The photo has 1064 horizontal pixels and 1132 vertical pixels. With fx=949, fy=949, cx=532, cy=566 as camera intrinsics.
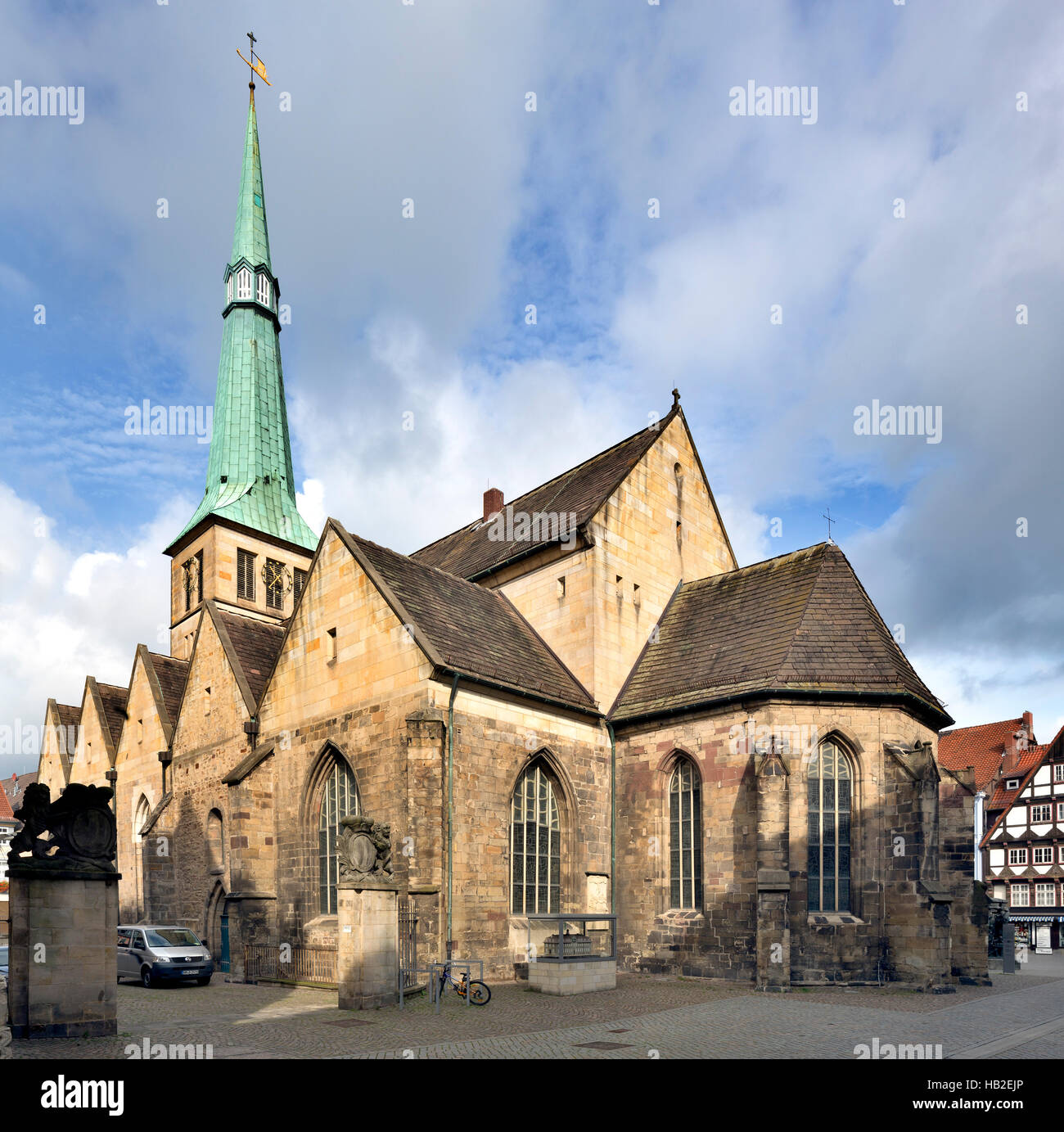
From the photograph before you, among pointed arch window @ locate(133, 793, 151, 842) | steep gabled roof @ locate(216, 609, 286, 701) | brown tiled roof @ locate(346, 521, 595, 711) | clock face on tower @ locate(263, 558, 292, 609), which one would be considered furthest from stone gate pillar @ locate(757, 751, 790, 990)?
clock face on tower @ locate(263, 558, 292, 609)

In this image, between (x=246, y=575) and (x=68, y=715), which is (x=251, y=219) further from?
(x=68, y=715)

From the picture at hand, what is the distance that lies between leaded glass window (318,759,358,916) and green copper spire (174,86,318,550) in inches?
874

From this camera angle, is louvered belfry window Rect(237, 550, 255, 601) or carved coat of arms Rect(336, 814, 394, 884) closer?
carved coat of arms Rect(336, 814, 394, 884)

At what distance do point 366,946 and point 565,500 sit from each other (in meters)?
15.9

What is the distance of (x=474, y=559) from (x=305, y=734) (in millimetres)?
9278

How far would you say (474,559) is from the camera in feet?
99.7

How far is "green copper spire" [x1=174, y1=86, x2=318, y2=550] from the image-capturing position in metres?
43.3

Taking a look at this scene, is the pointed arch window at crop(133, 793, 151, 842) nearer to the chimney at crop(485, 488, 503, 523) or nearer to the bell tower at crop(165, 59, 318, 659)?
the bell tower at crop(165, 59, 318, 659)

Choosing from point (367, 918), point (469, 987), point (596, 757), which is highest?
point (596, 757)

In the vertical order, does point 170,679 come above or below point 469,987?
above

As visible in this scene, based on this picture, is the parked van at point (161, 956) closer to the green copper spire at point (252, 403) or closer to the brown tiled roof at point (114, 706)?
the brown tiled roof at point (114, 706)

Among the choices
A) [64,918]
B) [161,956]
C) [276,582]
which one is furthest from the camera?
[276,582]

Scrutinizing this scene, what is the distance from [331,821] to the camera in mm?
22219

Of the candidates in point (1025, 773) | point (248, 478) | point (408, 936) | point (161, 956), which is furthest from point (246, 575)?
point (1025, 773)
